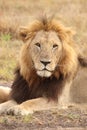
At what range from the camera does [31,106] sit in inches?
245

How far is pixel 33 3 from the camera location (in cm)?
1692

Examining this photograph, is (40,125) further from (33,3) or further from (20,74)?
(33,3)

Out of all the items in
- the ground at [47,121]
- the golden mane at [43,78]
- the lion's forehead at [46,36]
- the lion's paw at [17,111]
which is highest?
the lion's forehead at [46,36]

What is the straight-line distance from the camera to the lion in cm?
631

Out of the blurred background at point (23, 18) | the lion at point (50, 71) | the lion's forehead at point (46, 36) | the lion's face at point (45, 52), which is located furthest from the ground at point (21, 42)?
the lion's forehead at point (46, 36)

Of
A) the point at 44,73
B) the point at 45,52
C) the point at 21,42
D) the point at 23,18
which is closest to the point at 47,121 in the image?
the point at 44,73

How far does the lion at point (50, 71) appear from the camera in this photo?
6.31 metres

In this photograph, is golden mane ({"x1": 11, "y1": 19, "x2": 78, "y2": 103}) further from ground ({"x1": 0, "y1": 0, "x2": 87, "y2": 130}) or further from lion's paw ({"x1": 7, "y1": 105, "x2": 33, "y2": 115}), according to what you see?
lion's paw ({"x1": 7, "y1": 105, "x2": 33, "y2": 115})

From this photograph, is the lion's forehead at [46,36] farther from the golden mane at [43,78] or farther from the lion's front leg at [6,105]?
the lion's front leg at [6,105]

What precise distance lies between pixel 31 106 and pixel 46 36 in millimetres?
794

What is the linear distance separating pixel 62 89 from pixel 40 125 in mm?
900

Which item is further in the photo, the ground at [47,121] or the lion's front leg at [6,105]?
the lion's front leg at [6,105]

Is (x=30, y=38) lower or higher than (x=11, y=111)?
higher

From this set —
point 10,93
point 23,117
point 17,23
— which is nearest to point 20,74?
point 10,93
